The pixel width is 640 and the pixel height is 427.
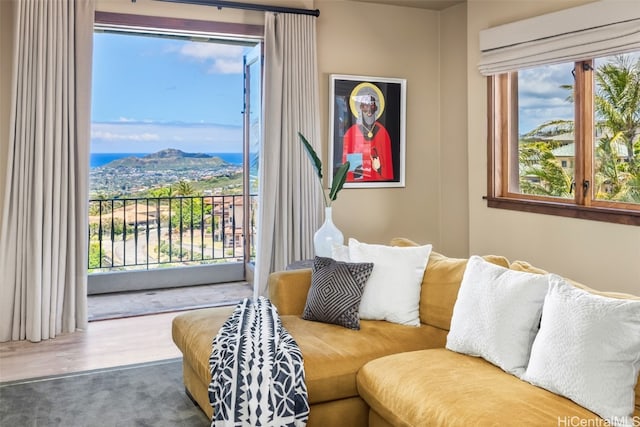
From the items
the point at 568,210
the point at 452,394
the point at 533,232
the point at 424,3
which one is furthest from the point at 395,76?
the point at 452,394

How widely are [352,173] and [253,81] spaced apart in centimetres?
139

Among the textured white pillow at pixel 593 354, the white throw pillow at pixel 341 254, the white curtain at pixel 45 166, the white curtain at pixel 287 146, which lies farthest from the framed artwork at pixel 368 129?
the textured white pillow at pixel 593 354

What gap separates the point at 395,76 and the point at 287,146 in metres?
1.37

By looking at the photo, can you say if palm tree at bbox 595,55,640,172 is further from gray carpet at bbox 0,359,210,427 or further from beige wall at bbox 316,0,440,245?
gray carpet at bbox 0,359,210,427

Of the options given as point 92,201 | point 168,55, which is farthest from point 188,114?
point 92,201

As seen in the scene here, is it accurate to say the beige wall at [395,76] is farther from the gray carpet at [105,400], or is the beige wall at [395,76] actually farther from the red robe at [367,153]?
the gray carpet at [105,400]

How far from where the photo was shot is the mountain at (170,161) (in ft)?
27.0

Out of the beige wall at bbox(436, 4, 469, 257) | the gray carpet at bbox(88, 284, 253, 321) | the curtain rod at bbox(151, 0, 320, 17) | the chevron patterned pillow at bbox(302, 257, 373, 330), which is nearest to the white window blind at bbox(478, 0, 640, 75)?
the beige wall at bbox(436, 4, 469, 257)

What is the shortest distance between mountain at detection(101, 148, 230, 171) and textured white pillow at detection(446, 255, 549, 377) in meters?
6.45

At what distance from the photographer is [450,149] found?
5.64 meters

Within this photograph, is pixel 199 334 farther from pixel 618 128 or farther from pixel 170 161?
pixel 170 161

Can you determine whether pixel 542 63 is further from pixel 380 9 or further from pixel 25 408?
pixel 25 408

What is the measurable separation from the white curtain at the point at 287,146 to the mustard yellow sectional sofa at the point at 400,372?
1490mm

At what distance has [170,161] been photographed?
848cm
